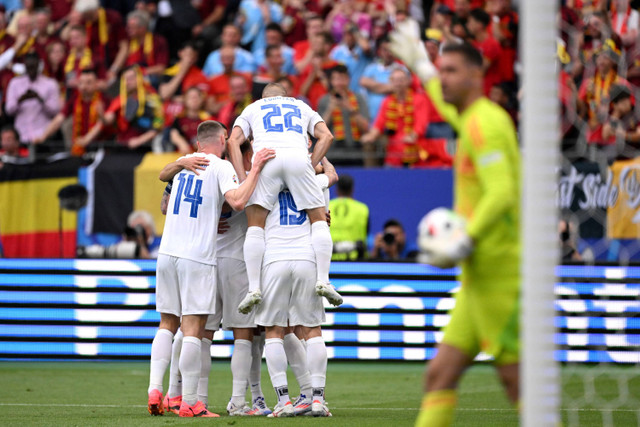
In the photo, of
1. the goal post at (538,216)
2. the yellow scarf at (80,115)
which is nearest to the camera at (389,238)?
the yellow scarf at (80,115)

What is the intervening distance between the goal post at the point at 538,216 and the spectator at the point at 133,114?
482 inches

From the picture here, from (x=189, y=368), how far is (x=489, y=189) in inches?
166

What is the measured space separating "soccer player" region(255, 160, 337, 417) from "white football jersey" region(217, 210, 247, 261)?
625mm

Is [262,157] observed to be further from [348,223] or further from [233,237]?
[348,223]

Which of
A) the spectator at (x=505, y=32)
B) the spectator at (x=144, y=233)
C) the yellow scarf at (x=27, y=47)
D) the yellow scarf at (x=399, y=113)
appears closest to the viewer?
the spectator at (x=144, y=233)

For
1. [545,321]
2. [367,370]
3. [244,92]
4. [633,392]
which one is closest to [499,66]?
[244,92]

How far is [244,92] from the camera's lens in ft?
49.2

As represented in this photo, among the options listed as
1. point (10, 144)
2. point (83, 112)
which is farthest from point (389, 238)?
point (10, 144)

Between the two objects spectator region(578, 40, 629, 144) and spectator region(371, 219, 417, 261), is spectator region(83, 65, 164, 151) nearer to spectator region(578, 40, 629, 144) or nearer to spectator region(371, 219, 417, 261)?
spectator region(371, 219, 417, 261)

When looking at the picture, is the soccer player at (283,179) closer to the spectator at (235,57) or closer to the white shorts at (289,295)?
the white shorts at (289,295)

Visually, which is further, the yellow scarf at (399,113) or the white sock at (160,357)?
the yellow scarf at (399,113)

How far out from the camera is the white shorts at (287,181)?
8664 mm

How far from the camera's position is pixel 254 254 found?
862 cm

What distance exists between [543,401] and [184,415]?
15.8ft
